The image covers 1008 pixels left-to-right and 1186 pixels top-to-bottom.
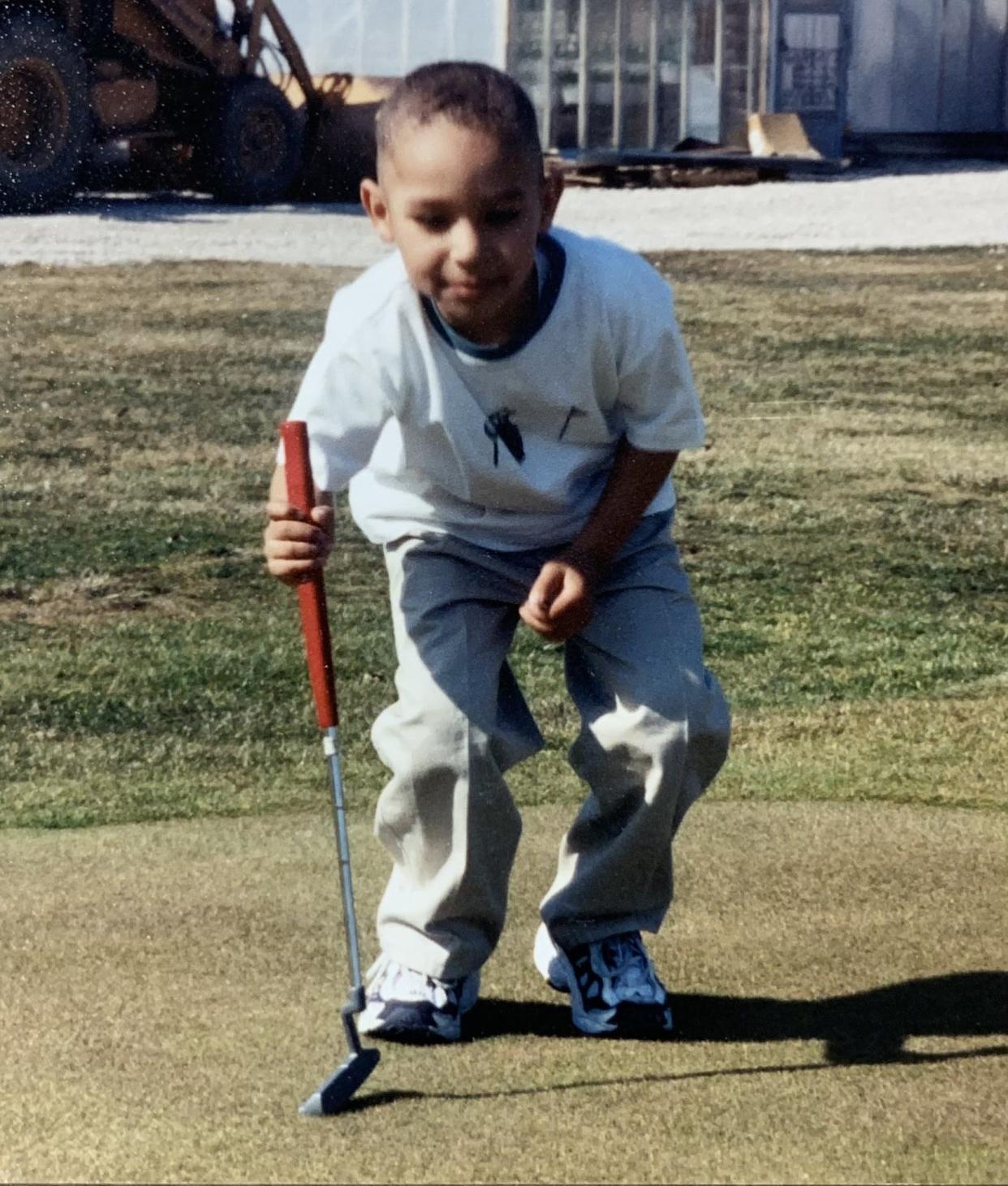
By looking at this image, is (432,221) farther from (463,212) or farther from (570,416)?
(570,416)

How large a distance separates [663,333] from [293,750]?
1.91 m

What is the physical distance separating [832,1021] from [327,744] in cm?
64

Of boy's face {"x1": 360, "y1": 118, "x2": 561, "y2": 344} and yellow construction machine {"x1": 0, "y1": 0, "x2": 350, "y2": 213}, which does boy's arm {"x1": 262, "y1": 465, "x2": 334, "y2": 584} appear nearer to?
boy's face {"x1": 360, "y1": 118, "x2": 561, "y2": 344}

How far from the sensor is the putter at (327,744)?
7.25ft

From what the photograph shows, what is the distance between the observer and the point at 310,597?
8.08 feet

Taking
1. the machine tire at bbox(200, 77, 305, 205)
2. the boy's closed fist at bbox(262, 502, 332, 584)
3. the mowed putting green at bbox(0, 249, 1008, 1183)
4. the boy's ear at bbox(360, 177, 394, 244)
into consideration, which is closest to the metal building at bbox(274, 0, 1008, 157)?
the machine tire at bbox(200, 77, 305, 205)

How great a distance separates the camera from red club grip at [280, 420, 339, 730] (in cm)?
239

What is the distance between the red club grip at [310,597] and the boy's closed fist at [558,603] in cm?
23

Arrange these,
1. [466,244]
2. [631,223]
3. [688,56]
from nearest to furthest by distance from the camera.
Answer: [466,244] → [631,223] → [688,56]

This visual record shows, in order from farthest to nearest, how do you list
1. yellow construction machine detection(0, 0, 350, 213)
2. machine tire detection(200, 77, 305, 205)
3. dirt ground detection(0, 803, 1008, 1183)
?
machine tire detection(200, 77, 305, 205), yellow construction machine detection(0, 0, 350, 213), dirt ground detection(0, 803, 1008, 1183)

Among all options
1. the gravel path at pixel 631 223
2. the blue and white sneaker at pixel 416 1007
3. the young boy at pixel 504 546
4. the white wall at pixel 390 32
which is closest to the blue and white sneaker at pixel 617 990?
the young boy at pixel 504 546

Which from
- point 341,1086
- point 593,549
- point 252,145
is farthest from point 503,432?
point 252,145

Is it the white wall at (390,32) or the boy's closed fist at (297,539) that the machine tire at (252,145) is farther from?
the boy's closed fist at (297,539)

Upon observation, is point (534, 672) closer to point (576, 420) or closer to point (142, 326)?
point (576, 420)
